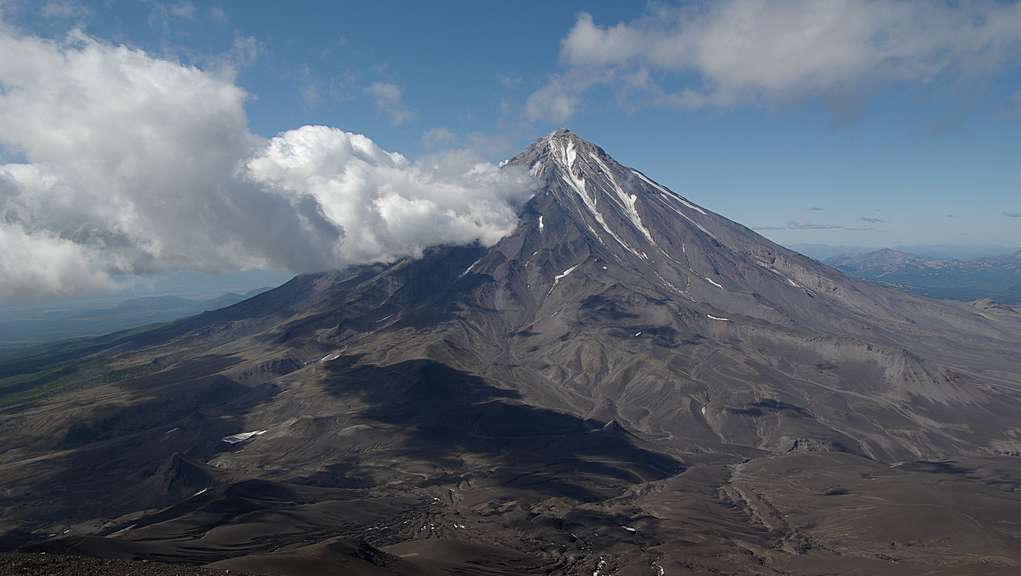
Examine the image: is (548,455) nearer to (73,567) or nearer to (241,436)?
(241,436)

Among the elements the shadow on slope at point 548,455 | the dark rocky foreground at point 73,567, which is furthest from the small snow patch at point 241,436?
the dark rocky foreground at point 73,567

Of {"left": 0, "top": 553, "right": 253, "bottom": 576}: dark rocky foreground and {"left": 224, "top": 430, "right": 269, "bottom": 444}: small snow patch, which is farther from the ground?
{"left": 0, "top": 553, "right": 253, "bottom": 576}: dark rocky foreground

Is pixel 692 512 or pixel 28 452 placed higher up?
pixel 28 452

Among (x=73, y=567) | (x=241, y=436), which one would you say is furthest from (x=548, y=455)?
(x=73, y=567)

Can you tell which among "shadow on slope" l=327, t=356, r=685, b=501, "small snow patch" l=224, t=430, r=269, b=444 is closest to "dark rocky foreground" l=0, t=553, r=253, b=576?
"shadow on slope" l=327, t=356, r=685, b=501

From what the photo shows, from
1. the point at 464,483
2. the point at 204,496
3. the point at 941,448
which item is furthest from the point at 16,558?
the point at 941,448

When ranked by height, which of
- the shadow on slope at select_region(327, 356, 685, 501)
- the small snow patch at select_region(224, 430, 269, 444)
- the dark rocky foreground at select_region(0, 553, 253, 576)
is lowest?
the shadow on slope at select_region(327, 356, 685, 501)

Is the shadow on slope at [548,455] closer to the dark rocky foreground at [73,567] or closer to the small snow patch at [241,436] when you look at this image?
the small snow patch at [241,436]

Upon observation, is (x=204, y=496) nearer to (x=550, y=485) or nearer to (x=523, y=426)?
(x=550, y=485)

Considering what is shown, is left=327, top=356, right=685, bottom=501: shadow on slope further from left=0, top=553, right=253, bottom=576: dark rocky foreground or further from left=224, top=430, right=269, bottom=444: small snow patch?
left=0, top=553, right=253, bottom=576: dark rocky foreground
